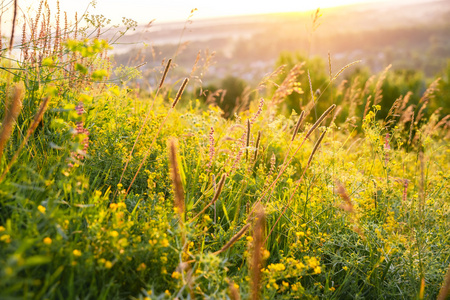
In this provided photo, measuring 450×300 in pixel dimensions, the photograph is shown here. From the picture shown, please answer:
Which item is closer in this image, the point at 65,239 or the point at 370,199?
the point at 65,239

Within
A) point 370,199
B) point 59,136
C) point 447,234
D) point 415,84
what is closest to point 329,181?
point 370,199

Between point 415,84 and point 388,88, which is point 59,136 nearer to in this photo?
point 388,88

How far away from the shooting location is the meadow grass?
1.42 metres

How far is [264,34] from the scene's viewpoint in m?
52.9

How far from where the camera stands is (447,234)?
2.33 meters

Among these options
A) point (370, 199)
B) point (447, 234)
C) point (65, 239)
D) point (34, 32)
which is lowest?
point (447, 234)

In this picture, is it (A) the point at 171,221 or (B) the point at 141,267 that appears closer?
(B) the point at 141,267

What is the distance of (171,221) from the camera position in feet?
6.22

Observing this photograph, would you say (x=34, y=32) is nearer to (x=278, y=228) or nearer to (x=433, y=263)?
(x=278, y=228)

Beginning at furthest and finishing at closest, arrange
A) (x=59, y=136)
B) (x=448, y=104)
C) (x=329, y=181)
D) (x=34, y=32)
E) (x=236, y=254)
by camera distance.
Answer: (x=448, y=104) → (x=34, y=32) → (x=329, y=181) → (x=59, y=136) → (x=236, y=254)

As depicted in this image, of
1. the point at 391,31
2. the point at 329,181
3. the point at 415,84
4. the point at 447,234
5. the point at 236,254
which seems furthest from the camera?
the point at 391,31

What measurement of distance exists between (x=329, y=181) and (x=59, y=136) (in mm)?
2170

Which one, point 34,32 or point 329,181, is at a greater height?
point 34,32

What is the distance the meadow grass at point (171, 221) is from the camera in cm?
142
